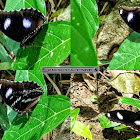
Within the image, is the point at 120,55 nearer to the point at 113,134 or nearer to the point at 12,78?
the point at 113,134

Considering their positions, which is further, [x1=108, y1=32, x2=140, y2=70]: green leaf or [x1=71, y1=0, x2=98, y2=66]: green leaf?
[x1=108, y1=32, x2=140, y2=70]: green leaf

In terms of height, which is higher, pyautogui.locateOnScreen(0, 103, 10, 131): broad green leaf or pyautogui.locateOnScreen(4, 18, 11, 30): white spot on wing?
pyautogui.locateOnScreen(4, 18, 11, 30): white spot on wing

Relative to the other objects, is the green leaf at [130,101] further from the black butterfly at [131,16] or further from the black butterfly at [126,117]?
the black butterfly at [131,16]

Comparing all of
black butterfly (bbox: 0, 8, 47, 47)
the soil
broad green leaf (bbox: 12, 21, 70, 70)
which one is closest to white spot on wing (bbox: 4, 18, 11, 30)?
black butterfly (bbox: 0, 8, 47, 47)

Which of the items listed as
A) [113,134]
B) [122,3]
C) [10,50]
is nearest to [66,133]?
[113,134]

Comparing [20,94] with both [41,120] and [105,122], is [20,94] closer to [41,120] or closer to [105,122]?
[41,120]

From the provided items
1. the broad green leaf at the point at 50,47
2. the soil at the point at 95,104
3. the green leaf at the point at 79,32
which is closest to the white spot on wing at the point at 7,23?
the broad green leaf at the point at 50,47

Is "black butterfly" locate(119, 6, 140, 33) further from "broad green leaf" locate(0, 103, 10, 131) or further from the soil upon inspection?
"broad green leaf" locate(0, 103, 10, 131)

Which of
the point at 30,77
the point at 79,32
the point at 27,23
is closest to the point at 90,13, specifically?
the point at 79,32
